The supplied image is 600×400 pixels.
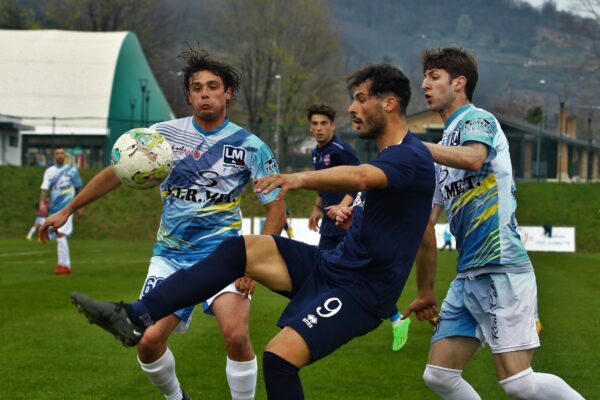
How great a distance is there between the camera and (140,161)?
6.18m

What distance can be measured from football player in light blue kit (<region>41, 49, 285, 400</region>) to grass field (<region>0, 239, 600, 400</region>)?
1125mm

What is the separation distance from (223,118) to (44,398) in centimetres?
258

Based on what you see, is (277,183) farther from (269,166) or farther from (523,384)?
(269,166)

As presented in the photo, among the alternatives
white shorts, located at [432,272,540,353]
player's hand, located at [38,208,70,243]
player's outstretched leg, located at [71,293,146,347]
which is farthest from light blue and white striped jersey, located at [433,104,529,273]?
player's hand, located at [38,208,70,243]

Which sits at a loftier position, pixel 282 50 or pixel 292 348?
pixel 282 50

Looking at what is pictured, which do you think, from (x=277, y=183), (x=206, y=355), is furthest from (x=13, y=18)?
(x=277, y=183)

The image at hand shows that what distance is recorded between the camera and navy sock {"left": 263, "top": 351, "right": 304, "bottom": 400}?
510 cm

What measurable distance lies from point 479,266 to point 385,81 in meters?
1.33

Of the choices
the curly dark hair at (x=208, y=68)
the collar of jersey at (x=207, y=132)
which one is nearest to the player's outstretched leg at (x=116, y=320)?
the collar of jersey at (x=207, y=132)

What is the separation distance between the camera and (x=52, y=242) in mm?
29625

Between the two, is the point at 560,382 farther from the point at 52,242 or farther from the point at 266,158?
the point at 52,242

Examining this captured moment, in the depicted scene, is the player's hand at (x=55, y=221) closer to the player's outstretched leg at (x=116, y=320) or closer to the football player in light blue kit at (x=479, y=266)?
the player's outstretched leg at (x=116, y=320)

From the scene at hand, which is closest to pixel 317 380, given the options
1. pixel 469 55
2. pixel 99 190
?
pixel 99 190

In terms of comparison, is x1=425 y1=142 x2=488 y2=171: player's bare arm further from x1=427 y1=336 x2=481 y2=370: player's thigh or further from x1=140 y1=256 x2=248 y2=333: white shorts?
x1=140 y1=256 x2=248 y2=333: white shorts
